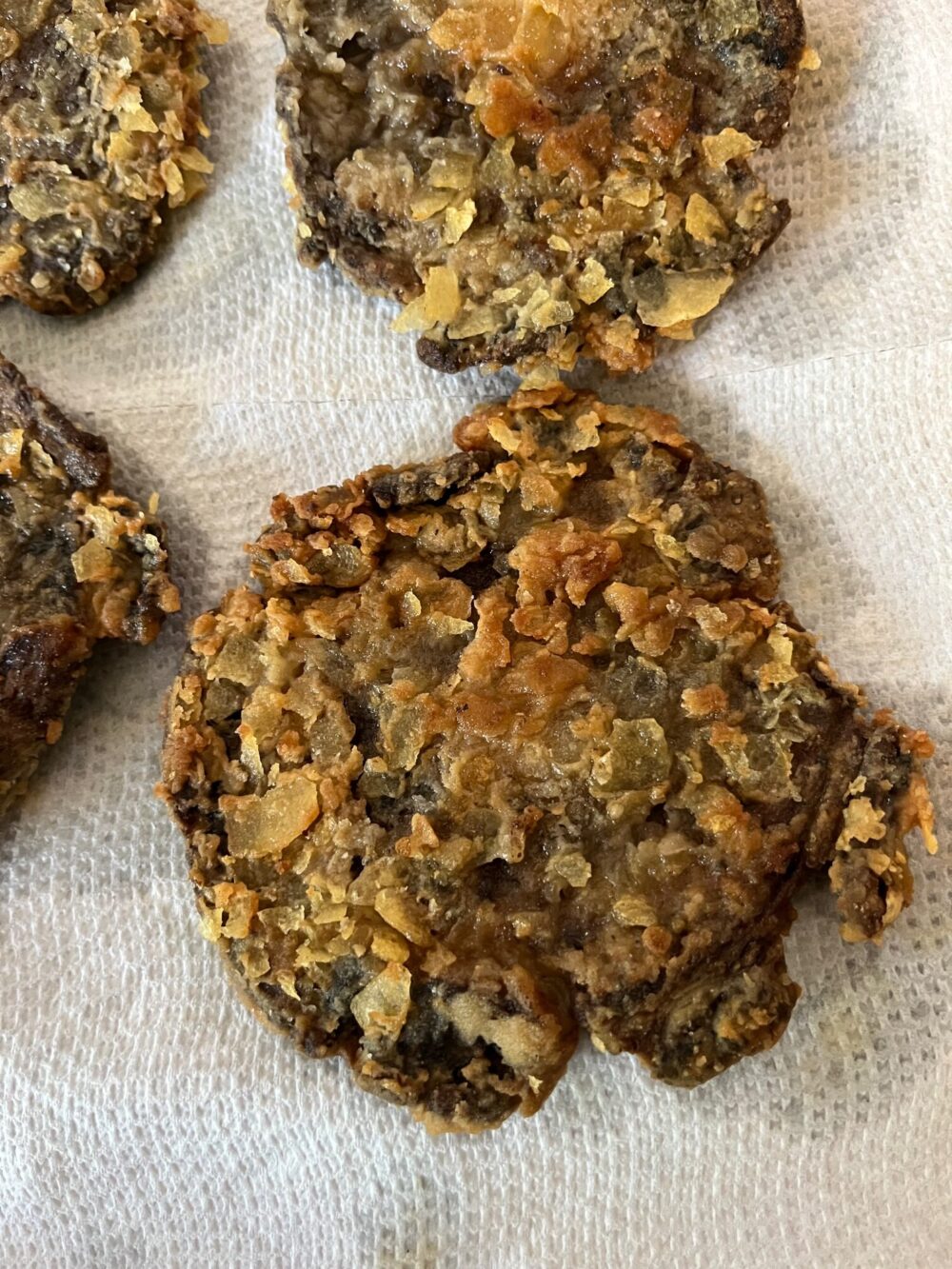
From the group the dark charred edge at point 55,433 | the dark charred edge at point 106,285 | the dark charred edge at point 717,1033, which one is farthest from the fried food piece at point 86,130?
the dark charred edge at point 717,1033

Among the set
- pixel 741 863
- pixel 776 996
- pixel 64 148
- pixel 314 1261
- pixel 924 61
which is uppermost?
pixel 64 148

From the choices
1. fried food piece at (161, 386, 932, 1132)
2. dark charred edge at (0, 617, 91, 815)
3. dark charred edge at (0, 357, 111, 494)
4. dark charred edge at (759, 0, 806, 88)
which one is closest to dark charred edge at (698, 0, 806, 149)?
dark charred edge at (759, 0, 806, 88)

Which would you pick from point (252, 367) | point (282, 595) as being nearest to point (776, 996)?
point (282, 595)

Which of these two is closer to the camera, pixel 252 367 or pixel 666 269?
pixel 666 269

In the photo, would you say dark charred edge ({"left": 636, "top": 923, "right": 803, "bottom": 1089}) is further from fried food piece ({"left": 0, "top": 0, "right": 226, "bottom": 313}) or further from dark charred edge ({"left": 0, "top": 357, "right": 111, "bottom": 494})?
fried food piece ({"left": 0, "top": 0, "right": 226, "bottom": 313})

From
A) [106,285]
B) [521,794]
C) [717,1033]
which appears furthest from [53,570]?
[717,1033]

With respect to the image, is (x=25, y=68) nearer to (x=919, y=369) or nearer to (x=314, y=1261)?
(x=919, y=369)

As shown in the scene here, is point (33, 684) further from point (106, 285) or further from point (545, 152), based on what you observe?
point (545, 152)

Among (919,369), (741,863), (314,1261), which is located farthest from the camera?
(919,369)
